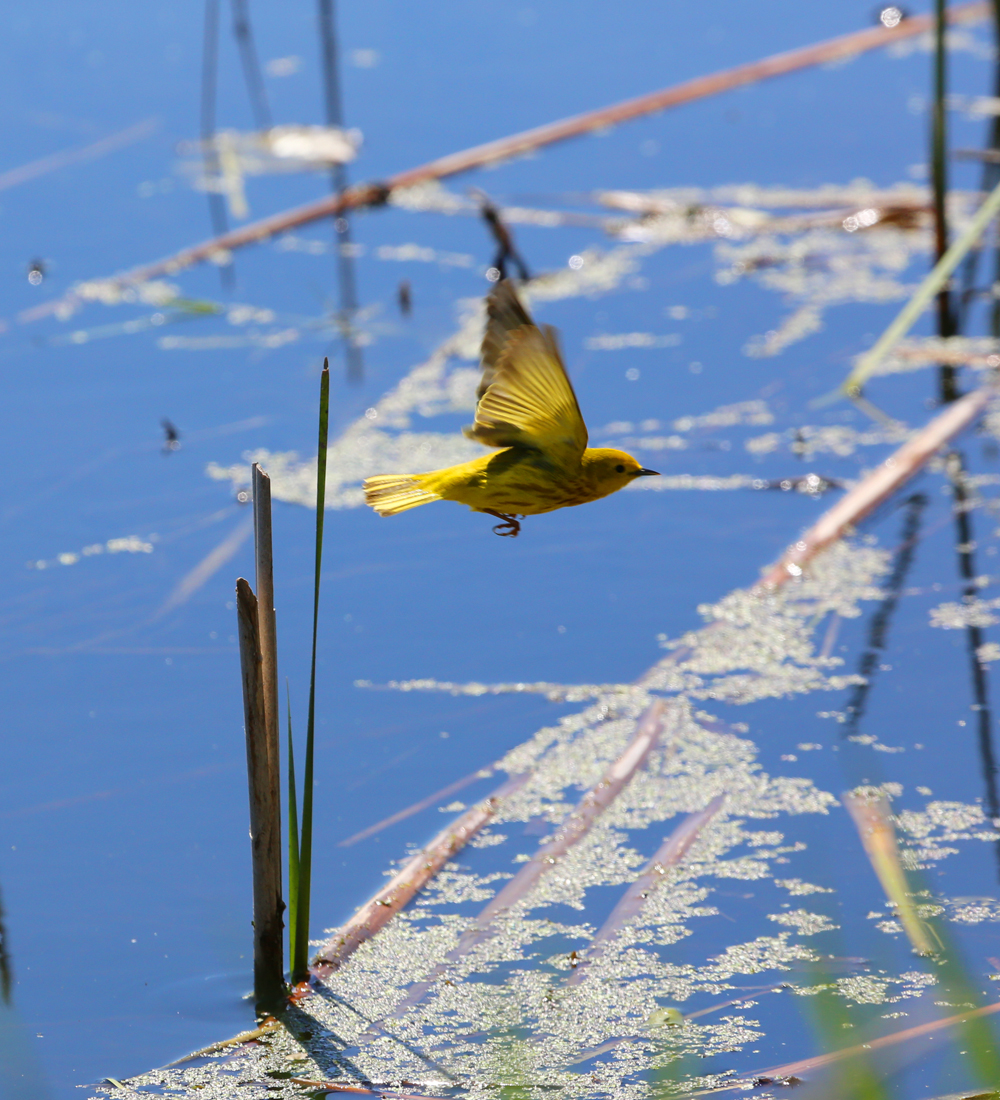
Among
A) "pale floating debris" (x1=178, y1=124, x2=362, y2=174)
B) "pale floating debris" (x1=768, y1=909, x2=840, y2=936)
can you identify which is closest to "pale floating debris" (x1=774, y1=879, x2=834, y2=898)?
"pale floating debris" (x1=768, y1=909, x2=840, y2=936)

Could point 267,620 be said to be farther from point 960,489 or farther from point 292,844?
point 960,489

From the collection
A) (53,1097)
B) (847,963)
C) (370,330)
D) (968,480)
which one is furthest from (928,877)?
(370,330)

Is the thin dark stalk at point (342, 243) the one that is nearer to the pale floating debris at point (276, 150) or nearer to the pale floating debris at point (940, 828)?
the pale floating debris at point (276, 150)

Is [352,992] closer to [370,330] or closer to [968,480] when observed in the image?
[968,480]

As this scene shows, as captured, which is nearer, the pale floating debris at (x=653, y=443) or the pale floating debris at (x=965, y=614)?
the pale floating debris at (x=965, y=614)

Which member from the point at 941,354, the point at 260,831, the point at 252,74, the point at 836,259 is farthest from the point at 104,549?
the point at 252,74

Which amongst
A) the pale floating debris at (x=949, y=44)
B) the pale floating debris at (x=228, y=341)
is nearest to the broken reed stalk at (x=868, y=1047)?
the pale floating debris at (x=228, y=341)
